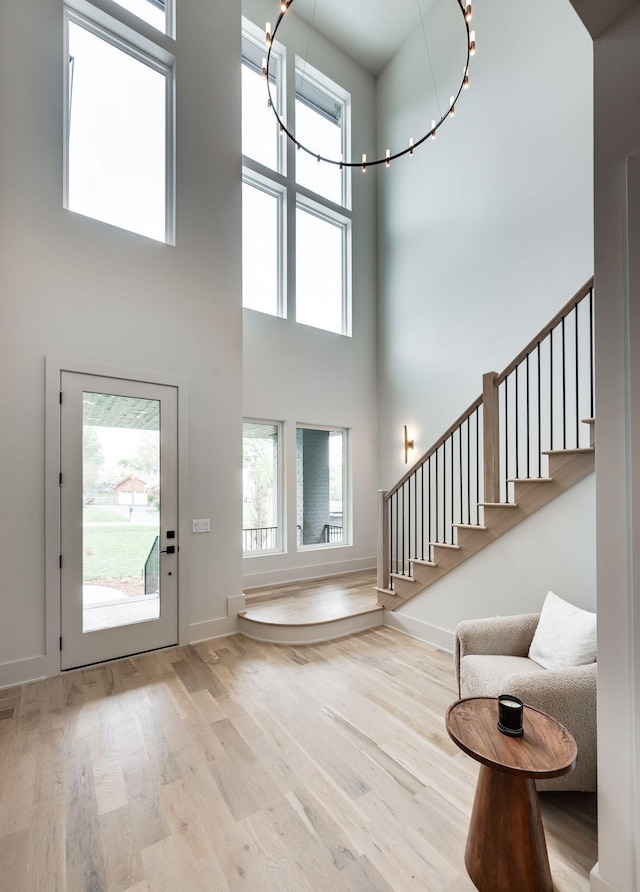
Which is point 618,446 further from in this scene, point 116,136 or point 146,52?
point 146,52

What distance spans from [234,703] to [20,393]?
9.43ft

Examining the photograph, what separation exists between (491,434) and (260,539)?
3298mm

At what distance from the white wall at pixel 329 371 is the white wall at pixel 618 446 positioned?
4.34m

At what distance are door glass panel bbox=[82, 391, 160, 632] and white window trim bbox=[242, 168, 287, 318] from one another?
276 cm

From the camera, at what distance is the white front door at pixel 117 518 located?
351 centimetres

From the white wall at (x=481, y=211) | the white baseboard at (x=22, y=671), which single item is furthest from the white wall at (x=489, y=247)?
the white baseboard at (x=22, y=671)

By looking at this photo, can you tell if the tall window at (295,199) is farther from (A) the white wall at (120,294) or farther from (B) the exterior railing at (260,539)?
(B) the exterior railing at (260,539)

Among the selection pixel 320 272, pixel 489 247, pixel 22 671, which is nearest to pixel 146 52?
pixel 320 272

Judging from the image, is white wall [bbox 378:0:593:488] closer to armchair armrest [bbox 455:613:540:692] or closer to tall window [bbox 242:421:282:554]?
tall window [bbox 242:421:282:554]

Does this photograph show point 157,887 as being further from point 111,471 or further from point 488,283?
point 488,283

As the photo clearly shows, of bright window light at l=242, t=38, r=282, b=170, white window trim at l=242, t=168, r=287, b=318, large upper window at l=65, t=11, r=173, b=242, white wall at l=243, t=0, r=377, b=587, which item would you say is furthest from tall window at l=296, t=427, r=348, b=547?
bright window light at l=242, t=38, r=282, b=170

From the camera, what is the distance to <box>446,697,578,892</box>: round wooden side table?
60.5 inches

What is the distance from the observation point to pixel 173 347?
412cm

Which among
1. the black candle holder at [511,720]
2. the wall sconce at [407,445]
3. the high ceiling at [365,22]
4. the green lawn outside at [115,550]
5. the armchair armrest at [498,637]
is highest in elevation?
the high ceiling at [365,22]
